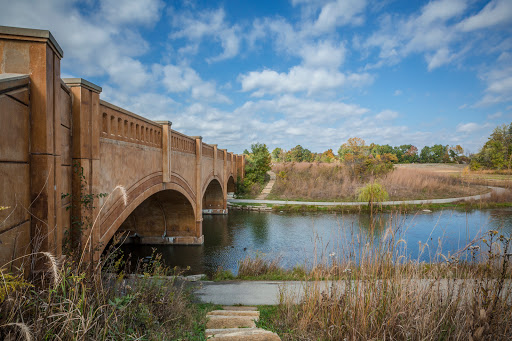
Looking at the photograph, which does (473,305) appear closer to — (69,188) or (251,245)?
(69,188)

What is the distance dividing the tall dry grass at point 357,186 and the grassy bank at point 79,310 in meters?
20.6

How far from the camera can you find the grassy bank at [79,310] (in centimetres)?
171

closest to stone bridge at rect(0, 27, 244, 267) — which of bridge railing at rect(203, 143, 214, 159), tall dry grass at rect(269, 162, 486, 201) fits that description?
bridge railing at rect(203, 143, 214, 159)

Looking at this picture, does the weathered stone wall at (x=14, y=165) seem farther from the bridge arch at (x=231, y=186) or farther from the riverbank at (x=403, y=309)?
the bridge arch at (x=231, y=186)

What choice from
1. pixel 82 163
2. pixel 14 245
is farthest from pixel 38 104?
pixel 82 163

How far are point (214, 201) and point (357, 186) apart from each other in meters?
12.6

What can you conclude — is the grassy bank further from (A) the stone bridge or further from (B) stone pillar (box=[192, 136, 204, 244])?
(B) stone pillar (box=[192, 136, 204, 244])

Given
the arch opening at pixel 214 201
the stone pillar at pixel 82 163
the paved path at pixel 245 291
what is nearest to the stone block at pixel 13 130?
the stone pillar at pixel 82 163

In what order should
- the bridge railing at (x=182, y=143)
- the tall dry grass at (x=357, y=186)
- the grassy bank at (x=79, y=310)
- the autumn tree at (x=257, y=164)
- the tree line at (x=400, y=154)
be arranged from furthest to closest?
the tree line at (x=400, y=154) → the autumn tree at (x=257, y=164) → the tall dry grass at (x=357, y=186) → the bridge railing at (x=182, y=143) → the grassy bank at (x=79, y=310)

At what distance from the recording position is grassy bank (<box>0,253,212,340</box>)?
1711mm

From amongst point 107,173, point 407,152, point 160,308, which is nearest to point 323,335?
point 160,308

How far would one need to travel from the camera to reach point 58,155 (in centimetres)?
305

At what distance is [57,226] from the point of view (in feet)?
9.96

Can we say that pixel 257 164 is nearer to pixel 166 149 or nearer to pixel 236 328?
pixel 166 149
